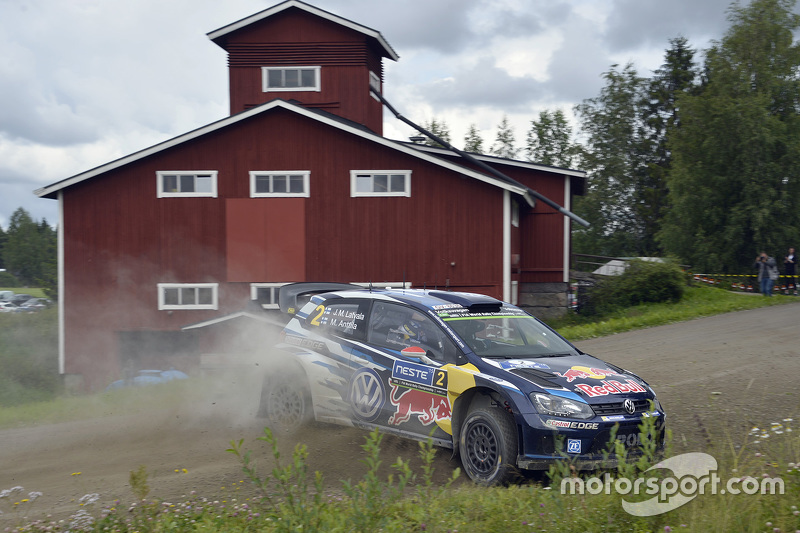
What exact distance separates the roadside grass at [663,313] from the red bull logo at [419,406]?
37.8 feet

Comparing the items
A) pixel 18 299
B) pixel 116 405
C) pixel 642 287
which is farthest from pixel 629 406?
pixel 18 299

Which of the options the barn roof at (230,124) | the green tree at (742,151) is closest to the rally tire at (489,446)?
the barn roof at (230,124)

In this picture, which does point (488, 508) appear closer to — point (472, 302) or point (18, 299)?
point (472, 302)

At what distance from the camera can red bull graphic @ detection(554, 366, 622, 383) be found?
720 cm

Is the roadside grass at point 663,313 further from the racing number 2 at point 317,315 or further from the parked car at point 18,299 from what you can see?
the parked car at point 18,299

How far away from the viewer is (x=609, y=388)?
7.07m

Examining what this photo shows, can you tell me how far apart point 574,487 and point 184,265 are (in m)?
19.6

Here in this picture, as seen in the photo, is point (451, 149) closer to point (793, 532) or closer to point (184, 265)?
point (184, 265)

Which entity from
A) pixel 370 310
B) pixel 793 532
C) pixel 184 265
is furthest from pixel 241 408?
pixel 184 265

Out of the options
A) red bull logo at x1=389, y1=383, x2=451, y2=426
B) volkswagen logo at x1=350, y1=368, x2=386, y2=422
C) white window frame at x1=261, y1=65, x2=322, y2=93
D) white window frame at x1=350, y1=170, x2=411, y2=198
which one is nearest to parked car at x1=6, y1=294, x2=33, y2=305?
white window frame at x1=261, y1=65, x2=322, y2=93

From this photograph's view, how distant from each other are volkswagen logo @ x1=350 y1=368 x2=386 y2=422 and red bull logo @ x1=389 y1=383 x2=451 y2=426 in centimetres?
20

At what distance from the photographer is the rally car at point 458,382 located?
22.4 feet

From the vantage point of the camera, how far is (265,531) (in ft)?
17.9

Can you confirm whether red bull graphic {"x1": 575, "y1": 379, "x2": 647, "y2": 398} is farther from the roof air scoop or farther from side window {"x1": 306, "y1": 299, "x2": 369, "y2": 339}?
side window {"x1": 306, "y1": 299, "x2": 369, "y2": 339}
